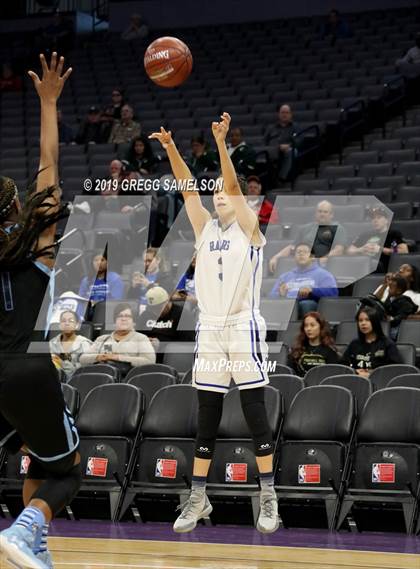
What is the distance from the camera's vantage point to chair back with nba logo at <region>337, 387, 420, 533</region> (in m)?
7.42

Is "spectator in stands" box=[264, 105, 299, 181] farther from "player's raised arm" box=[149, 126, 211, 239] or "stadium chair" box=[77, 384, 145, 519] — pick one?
"player's raised arm" box=[149, 126, 211, 239]

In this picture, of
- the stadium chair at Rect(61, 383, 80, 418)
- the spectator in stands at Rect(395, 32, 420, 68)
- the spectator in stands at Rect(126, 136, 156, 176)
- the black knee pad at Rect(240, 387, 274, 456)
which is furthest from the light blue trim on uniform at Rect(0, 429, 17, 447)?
the spectator in stands at Rect(395, 32, 420, 68)

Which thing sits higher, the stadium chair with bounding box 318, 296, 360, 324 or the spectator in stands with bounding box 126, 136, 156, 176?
the spectator in stands with bounding box 126, 136, 156, 176

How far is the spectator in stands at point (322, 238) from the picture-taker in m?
11.0

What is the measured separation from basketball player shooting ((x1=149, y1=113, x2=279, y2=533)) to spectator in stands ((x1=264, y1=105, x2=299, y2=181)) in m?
7.41

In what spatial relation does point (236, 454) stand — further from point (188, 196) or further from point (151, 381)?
point (188, 196)

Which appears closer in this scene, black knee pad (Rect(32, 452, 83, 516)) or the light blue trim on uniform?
black knee pad (Rect(32, 452, 83, 516))

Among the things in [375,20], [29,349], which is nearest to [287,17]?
[375,20]

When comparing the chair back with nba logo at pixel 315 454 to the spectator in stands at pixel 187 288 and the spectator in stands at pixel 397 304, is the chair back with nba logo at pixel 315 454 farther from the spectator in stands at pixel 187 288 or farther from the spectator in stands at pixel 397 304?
the spectator in stands at pixel 187 288

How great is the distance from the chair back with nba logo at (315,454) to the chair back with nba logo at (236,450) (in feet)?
0.43

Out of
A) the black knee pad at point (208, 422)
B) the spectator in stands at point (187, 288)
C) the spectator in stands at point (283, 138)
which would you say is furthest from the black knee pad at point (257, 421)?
the spectator in stands at point (283, 138)

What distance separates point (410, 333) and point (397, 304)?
0.42 m

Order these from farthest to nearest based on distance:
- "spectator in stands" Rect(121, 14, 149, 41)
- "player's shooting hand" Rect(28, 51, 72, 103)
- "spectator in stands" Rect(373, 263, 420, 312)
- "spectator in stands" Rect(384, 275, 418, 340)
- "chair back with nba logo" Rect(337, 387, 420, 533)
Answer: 1. "spectator in stands" Rect(121, 14, 149, 41)
2. "spectator in stands" Rect(373, 263, 420, 312)
3. "spectator in stands" Rect(384, 275, 418, 340)
4. "chair back with nba logo" Rect(337, 387, 420, 533)
5. "player's shooting hand" Rect(28, 51, 72, 103)

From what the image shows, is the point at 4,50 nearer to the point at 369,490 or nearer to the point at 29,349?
the point at 369,490
